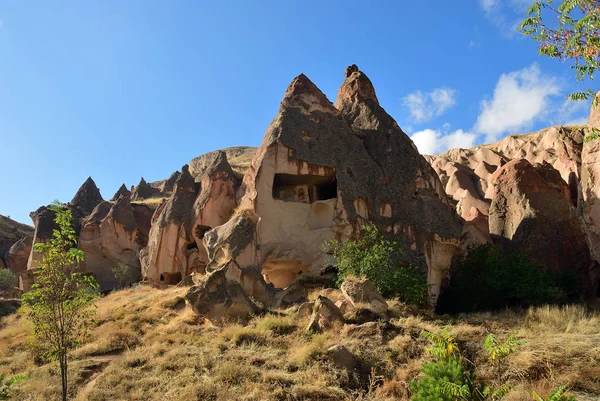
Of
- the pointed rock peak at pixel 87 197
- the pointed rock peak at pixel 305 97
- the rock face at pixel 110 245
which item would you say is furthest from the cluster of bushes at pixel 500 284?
the pointed rock peak at pixel 87 197

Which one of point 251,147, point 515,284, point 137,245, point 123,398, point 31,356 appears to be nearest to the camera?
point 123,398

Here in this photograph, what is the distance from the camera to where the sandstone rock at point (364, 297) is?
474 inches

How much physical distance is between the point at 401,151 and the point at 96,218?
21.6m

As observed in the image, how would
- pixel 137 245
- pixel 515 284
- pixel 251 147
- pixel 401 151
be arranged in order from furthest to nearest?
pixel 251 147 < pixel 137 245 < pixel 401 151 < pixel 515 284

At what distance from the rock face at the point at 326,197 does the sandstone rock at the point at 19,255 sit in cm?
2489

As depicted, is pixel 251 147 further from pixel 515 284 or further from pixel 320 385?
pixel 320 385

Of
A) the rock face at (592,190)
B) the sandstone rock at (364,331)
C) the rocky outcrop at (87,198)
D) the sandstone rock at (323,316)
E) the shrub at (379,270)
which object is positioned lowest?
the sandstone rock at (364,331)

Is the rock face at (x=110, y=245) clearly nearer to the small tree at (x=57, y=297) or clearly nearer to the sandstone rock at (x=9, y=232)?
the sandstone rock at (x=9, y=232)

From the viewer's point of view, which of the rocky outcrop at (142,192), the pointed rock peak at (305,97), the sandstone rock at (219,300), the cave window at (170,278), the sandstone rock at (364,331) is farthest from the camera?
the rocky outcrop at (142,192)

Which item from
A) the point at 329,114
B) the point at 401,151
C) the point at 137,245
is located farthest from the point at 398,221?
the point at 137,245

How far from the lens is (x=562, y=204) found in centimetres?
2105

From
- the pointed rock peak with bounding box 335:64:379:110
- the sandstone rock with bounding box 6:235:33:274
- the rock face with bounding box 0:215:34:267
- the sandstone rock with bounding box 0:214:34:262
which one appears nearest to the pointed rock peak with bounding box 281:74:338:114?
the pointed rock peak with bounding box 335:64:379:110

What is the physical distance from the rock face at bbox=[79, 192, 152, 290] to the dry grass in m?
16.6

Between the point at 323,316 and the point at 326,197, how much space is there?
8.96 metres
